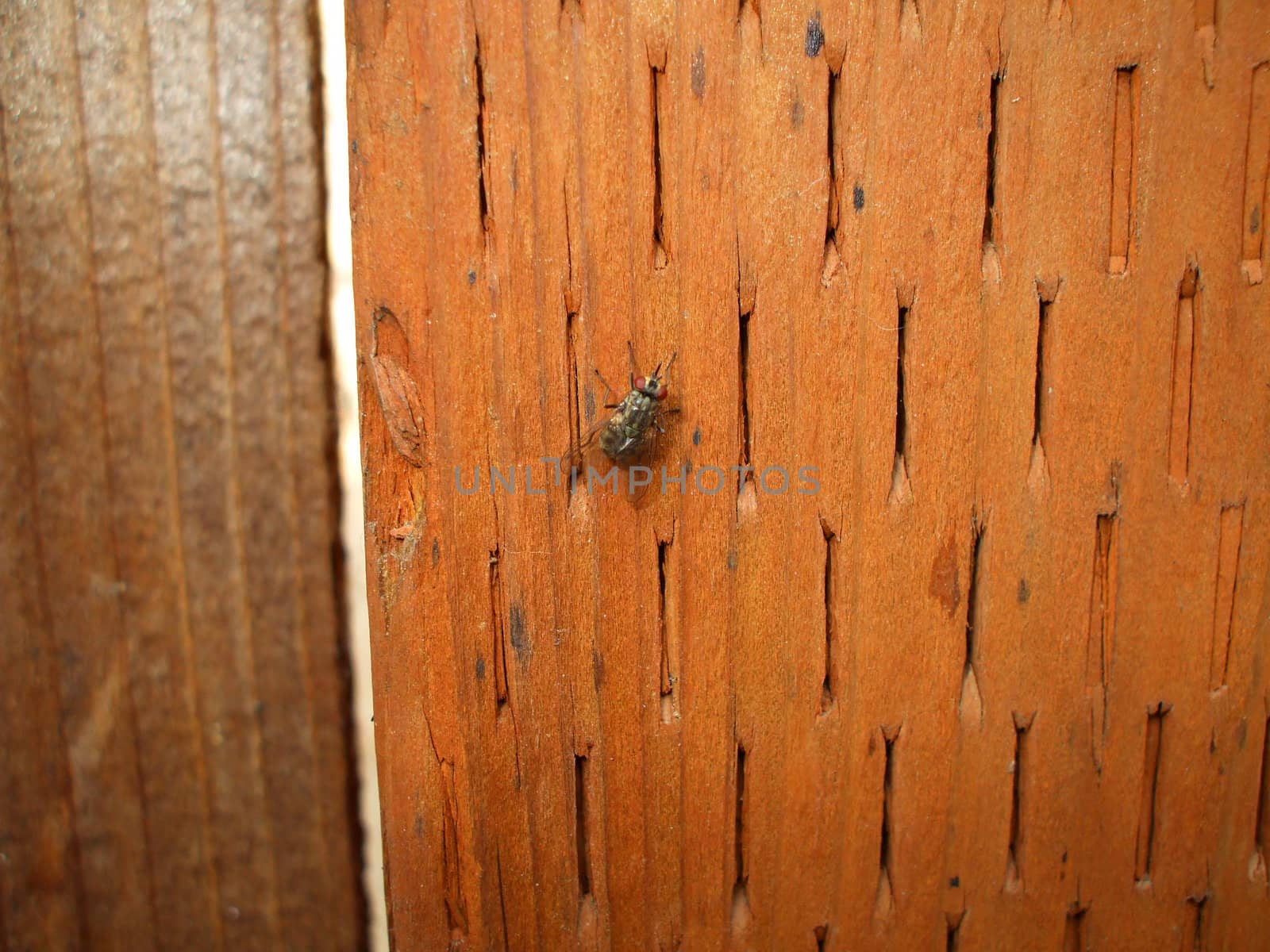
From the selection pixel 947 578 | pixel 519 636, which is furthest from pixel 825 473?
pixel 519 636

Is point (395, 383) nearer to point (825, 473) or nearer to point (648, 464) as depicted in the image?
point (648, 464)

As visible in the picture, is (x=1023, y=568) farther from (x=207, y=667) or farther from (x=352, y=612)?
(x=207, y=667)

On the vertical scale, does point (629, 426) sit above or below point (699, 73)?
below

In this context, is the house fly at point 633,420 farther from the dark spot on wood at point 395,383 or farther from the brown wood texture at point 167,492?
the brown wood texture at point 167,492

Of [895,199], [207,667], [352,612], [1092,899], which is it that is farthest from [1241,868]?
[207,667]

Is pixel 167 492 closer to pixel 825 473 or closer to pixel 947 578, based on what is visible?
pixel 825 473

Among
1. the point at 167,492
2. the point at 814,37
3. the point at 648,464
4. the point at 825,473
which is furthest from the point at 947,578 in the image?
the point at 167,492

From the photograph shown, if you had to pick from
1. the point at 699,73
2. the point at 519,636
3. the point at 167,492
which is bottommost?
the point at 519,636
